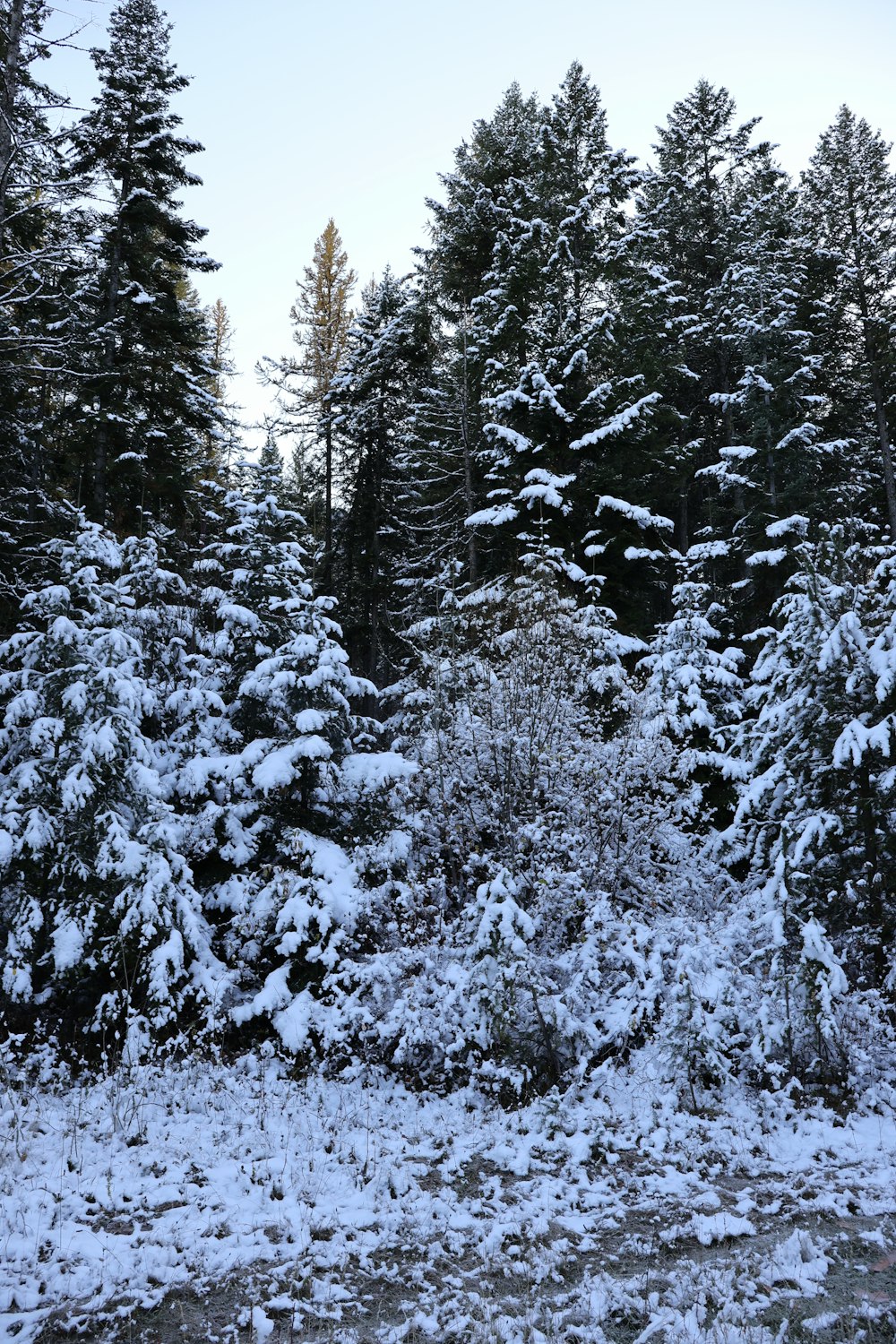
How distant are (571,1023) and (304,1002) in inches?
118

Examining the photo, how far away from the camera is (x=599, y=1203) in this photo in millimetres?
5805

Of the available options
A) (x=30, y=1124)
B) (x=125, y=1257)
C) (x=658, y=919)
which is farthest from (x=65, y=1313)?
(x=658, y=919)

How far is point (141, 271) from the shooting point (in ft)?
57.8

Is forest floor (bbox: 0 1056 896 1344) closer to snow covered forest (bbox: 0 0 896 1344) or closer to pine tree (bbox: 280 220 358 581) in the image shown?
snow covered forest (bbox: 0 0 896 1344)

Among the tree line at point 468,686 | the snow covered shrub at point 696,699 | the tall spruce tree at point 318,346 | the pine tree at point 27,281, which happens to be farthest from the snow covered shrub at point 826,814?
the tall spruce tree at point 318,346

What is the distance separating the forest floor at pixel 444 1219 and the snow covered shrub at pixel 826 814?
36.3 inches

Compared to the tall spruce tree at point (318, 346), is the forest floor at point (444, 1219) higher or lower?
lower

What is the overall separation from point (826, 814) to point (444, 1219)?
5036mm

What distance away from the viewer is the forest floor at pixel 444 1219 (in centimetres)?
433

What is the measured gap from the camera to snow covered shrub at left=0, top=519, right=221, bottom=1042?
911cm

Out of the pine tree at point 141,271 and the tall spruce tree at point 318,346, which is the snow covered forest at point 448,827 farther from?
the tall spruce tree at point 318,346

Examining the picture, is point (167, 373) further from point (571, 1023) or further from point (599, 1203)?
point (599, 1203)

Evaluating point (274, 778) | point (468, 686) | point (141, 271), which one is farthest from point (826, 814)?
point (141, 271)

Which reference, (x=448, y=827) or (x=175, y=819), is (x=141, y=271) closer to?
(x=175, y=819)
